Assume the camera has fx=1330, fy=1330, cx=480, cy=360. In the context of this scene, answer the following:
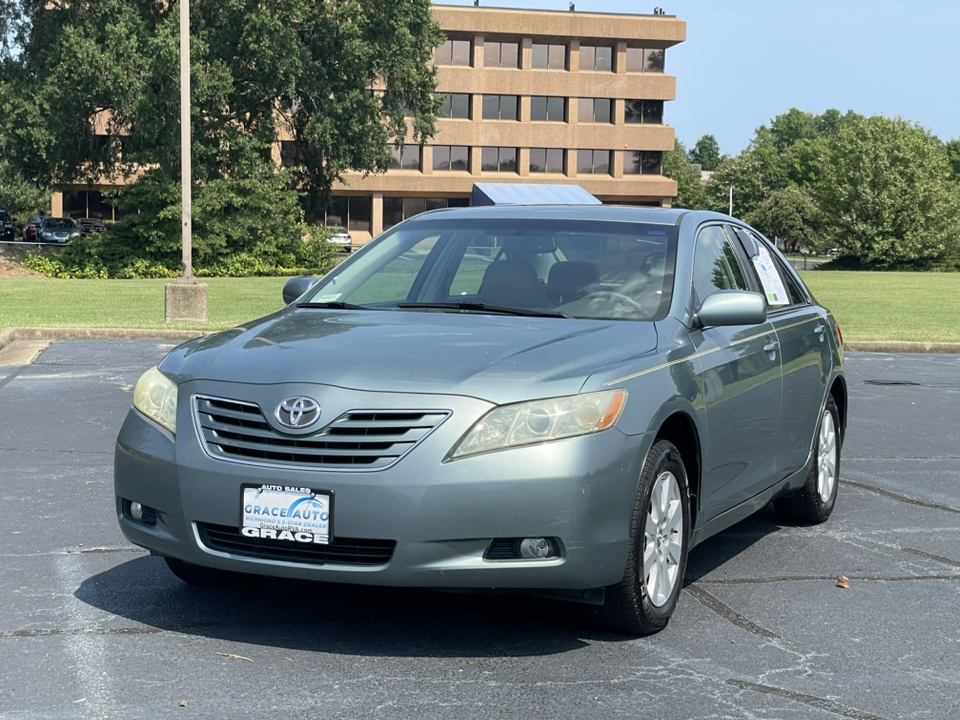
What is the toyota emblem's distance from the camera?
4.54 meters

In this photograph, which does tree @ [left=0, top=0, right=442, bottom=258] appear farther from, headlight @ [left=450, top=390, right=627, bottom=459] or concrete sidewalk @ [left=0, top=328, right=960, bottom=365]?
headlight @ [left=450, top=390, right=627, bottom=459]

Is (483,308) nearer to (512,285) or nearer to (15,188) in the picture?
(512,285)

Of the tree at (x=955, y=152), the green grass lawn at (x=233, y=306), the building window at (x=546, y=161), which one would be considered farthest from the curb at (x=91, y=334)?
the tree at (x=955, y=152)

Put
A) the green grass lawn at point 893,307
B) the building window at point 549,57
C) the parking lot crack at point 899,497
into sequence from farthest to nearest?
the building window at point 549,57, the green grass lawn at point 893,307, the parking lot crack at point 899,497

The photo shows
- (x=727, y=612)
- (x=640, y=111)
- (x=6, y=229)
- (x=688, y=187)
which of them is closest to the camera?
(x=727, y=612)

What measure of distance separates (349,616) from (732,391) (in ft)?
6.23

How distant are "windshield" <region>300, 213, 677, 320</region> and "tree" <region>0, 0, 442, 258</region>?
35422mm

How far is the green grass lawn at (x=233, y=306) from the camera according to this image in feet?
67.0

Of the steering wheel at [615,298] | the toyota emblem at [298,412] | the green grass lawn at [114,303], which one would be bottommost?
the green grass lawn at [114,303]

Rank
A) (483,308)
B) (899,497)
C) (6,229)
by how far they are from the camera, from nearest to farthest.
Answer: (483,308), (899,497), (6,229)

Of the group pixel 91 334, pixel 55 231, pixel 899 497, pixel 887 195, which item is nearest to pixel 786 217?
pixel 887 195

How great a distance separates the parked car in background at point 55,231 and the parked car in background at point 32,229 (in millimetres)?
506

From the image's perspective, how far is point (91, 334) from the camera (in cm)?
1772

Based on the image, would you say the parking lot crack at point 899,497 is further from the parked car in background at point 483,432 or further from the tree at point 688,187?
the tree at point 688,187
